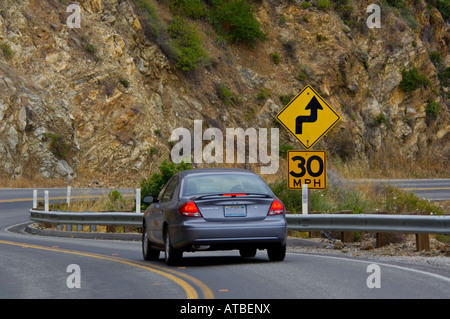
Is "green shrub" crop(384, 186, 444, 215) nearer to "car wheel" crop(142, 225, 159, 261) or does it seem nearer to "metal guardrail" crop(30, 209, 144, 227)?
"metal guardrail" crop(30, 209, 144, 227)

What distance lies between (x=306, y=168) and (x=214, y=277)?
280 inches

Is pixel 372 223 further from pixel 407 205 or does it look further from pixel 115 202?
pixel 115 202

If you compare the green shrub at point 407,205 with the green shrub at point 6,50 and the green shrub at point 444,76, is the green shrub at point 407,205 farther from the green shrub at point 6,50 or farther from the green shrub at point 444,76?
the green shrub at point 444,76

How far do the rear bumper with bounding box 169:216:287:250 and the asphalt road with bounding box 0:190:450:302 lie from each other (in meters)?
0.38

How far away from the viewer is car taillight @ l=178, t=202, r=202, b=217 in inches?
490

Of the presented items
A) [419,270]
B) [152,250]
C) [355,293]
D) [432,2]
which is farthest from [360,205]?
[432,2]

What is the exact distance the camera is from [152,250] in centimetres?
1445

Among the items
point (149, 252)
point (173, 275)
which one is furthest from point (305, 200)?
point (173, 275)

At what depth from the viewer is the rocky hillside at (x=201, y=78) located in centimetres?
4081

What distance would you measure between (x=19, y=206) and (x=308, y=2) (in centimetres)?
2882

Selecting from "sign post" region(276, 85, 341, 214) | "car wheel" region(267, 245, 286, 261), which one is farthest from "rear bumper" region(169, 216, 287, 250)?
"sign post" region(276, 85, 341, 214)

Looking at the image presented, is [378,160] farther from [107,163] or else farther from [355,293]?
[355,293]

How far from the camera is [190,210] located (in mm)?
12461

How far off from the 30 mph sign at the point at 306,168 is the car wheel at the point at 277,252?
4740mm
